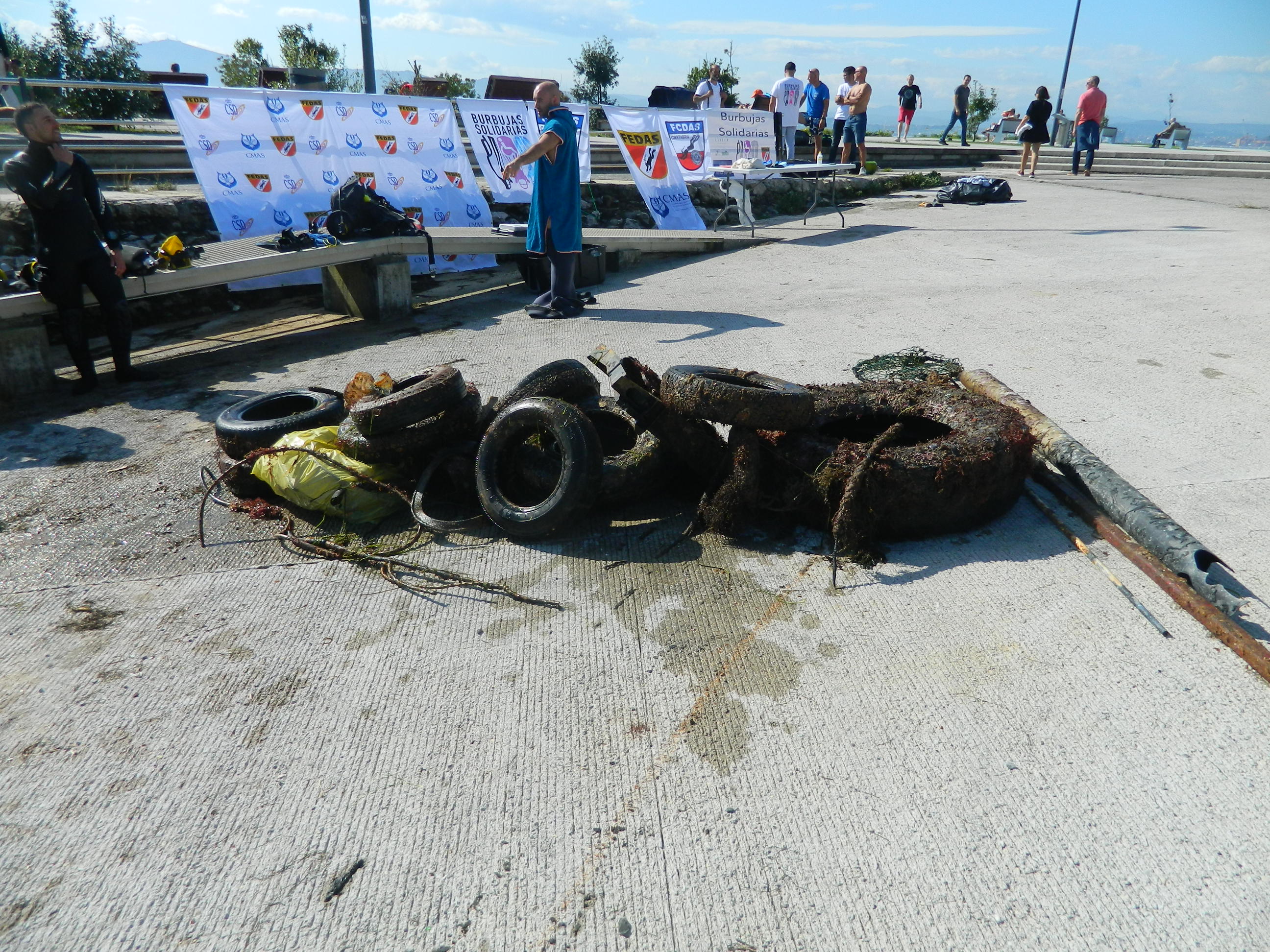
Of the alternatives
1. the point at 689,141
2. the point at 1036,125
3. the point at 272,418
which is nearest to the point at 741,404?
the point at 272,418

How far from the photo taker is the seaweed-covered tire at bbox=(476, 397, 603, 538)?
3.77 meters

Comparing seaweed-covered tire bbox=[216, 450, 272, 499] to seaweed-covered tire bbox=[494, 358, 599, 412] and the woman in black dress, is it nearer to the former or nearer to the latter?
seaweed-covered tire bbox=[494, 358, 599, 412]

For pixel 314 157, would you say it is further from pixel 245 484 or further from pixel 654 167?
pixel 245 484

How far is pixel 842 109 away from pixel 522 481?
1539 cm

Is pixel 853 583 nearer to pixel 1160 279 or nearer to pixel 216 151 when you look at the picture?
pixel 1160 279

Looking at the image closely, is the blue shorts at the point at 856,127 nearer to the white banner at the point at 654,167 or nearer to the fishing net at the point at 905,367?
the white banner at the point at 654,167

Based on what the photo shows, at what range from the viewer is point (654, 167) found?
1280cm

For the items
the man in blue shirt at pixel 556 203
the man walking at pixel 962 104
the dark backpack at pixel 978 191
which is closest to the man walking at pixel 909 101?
the man walking at pixel 962 104

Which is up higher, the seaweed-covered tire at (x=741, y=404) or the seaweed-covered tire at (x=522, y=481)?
the seaweed-covered tire at (x=741, y=404)

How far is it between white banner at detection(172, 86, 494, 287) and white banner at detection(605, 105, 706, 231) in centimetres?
260

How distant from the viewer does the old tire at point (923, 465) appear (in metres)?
3.57

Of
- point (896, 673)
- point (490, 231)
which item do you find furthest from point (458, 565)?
point (490, 231)

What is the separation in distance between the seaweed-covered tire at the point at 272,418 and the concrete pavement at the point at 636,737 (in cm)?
39

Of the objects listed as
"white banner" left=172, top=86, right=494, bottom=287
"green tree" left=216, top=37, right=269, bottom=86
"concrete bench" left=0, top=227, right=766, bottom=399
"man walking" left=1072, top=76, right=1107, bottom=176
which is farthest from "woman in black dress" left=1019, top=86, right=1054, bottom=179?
"green tree" left=216, top=37, right=269, bottom=86
